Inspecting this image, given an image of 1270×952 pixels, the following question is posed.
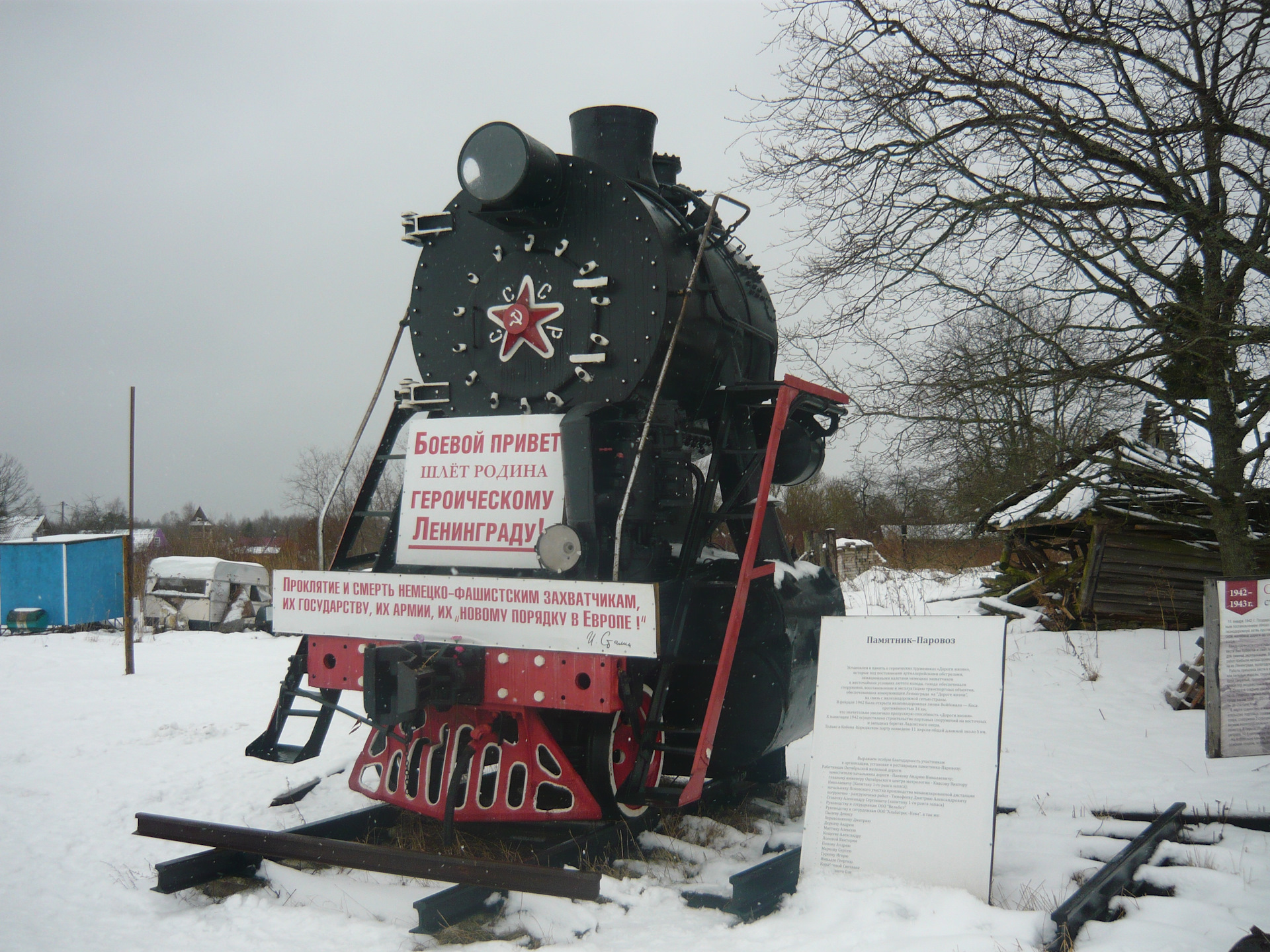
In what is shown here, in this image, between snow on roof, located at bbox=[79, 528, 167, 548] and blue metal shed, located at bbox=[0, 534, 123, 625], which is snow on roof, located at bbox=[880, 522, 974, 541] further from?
snow on roof, located at bbox=[79, 528, 167, 548]

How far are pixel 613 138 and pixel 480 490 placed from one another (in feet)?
7.00

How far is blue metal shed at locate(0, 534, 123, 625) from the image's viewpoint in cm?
1598

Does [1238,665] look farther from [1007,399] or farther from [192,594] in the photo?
[192,594]

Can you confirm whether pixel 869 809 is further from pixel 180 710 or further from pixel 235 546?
pixel 235 546

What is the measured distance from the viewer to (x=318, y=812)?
18.1 feet

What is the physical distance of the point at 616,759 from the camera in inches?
180

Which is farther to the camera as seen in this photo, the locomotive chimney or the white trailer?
the white trailer

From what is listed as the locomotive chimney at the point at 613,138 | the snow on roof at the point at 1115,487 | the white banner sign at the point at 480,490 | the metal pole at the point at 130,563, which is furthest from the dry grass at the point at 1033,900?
the metal pole at the point at 130,563

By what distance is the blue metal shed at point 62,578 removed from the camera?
16.0m

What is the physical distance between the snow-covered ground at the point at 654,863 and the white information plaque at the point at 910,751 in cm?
13
